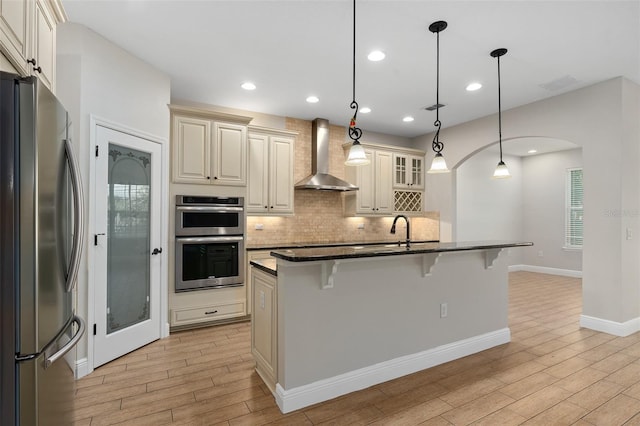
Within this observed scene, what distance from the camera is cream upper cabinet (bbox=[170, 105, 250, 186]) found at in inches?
155

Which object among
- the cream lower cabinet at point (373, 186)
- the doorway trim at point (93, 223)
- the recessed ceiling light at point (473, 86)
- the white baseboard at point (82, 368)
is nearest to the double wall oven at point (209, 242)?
the doorway trim at point (93, 223)

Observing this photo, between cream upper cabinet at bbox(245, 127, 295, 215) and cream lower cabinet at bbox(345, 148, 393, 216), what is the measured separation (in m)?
1.23

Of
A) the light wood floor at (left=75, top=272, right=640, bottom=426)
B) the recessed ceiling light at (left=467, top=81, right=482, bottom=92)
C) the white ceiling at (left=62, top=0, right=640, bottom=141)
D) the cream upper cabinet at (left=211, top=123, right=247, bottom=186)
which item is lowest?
the light wood floor at (left=75, top=272, right=640, bottom=426)

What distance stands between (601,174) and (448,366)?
303 cm

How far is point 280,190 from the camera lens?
494 cm

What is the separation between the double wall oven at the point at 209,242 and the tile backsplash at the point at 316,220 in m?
0.76

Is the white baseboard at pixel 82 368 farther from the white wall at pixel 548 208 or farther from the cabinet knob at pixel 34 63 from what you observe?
the white wall at pixel 548 208

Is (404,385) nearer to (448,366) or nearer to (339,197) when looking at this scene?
(448,366)

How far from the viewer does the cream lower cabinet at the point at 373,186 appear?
5.68 m

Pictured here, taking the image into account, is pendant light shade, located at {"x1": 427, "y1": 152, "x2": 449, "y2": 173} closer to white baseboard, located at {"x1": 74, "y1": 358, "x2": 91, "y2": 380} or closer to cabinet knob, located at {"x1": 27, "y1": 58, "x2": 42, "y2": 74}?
cabinet knob, located at {"x1": 27, "y1": 58, "x2": 42, "y2": 74}

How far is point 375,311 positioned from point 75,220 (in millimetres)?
2105

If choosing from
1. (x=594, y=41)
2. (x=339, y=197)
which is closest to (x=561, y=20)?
(x=594, y=41)

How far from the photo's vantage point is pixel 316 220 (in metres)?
5.62

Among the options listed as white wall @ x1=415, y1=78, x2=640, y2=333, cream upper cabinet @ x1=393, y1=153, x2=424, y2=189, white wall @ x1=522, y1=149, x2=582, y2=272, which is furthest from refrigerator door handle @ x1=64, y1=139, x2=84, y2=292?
white wall @ x1=522, y1=149, x2=582, y2=272
